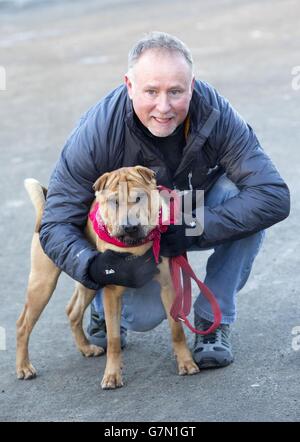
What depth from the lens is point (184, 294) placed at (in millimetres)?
5105

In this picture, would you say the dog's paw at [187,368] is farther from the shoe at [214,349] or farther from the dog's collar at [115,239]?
the dog's collar at [115,239]

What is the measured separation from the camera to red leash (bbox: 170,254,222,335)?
4.92 meters

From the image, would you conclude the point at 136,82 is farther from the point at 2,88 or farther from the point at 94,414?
the point at 2,88

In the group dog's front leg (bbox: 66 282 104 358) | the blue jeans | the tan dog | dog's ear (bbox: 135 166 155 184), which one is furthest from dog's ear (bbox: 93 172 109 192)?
dog's front leg (bbox: 66 282 104 358)

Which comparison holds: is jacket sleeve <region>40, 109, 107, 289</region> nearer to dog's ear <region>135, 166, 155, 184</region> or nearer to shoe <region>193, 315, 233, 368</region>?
dog's ear <region>135, 166, 155, 184</region>

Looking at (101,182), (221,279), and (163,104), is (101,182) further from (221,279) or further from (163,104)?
(221,279)

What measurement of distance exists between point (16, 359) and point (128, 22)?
11.6 m

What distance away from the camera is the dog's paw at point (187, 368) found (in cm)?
498

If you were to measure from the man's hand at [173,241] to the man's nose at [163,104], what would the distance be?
572mm

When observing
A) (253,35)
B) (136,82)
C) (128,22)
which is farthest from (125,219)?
(128,22)

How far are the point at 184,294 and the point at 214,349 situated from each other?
326mm

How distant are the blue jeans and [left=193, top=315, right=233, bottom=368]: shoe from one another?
7 cm

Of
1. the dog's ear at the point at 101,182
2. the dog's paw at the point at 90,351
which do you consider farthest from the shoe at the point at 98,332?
the dog's ear at the point at 101,182

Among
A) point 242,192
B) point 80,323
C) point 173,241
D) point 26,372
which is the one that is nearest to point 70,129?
point 80,323
